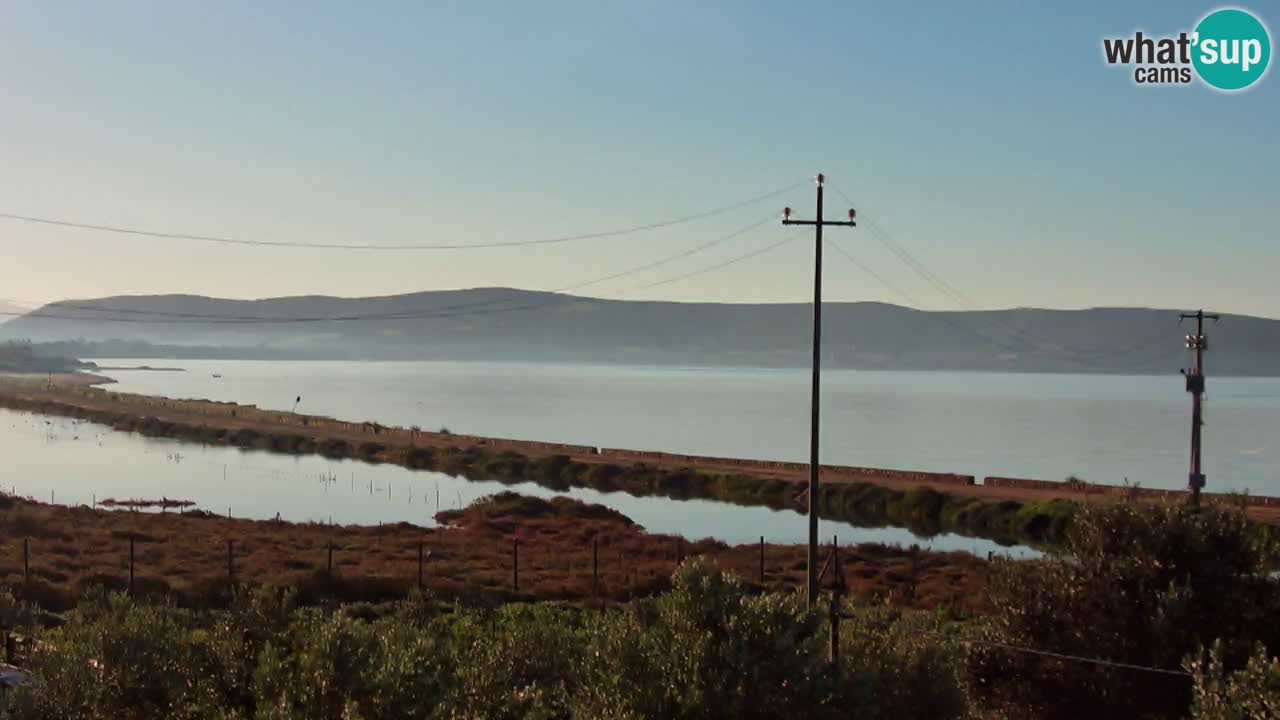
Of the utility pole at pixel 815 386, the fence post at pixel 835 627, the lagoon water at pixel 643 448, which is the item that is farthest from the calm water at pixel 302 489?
the fence post at pixel 835 627

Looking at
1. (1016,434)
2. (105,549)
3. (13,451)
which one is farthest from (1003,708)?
(1016,434)

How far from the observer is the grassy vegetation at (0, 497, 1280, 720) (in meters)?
15.6

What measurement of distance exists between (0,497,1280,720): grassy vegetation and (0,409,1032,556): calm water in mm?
38478

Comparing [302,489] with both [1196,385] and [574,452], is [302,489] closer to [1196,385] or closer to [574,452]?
[574,452]

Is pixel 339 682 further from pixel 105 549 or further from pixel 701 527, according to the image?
pixel 701 527

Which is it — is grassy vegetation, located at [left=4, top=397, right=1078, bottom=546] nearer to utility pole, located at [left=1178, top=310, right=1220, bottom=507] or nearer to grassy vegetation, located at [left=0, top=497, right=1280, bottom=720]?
utility pole, located at [left=1178, top=310, right=1220, bottom=507]

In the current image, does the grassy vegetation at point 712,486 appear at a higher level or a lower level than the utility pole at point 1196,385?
lower

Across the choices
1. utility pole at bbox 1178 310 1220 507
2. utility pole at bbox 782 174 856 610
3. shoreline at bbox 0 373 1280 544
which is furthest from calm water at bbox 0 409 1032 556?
utility pole at bbox 782 174 856 610

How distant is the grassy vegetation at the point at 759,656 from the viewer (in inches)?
613

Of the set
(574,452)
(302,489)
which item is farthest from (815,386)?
(574,452)

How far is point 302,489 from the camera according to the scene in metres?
97.2

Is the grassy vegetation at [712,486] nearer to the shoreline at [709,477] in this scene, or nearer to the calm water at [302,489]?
the shoreline at [709,477]

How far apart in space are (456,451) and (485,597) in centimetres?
8370

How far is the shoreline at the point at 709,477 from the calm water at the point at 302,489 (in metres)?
3.57
